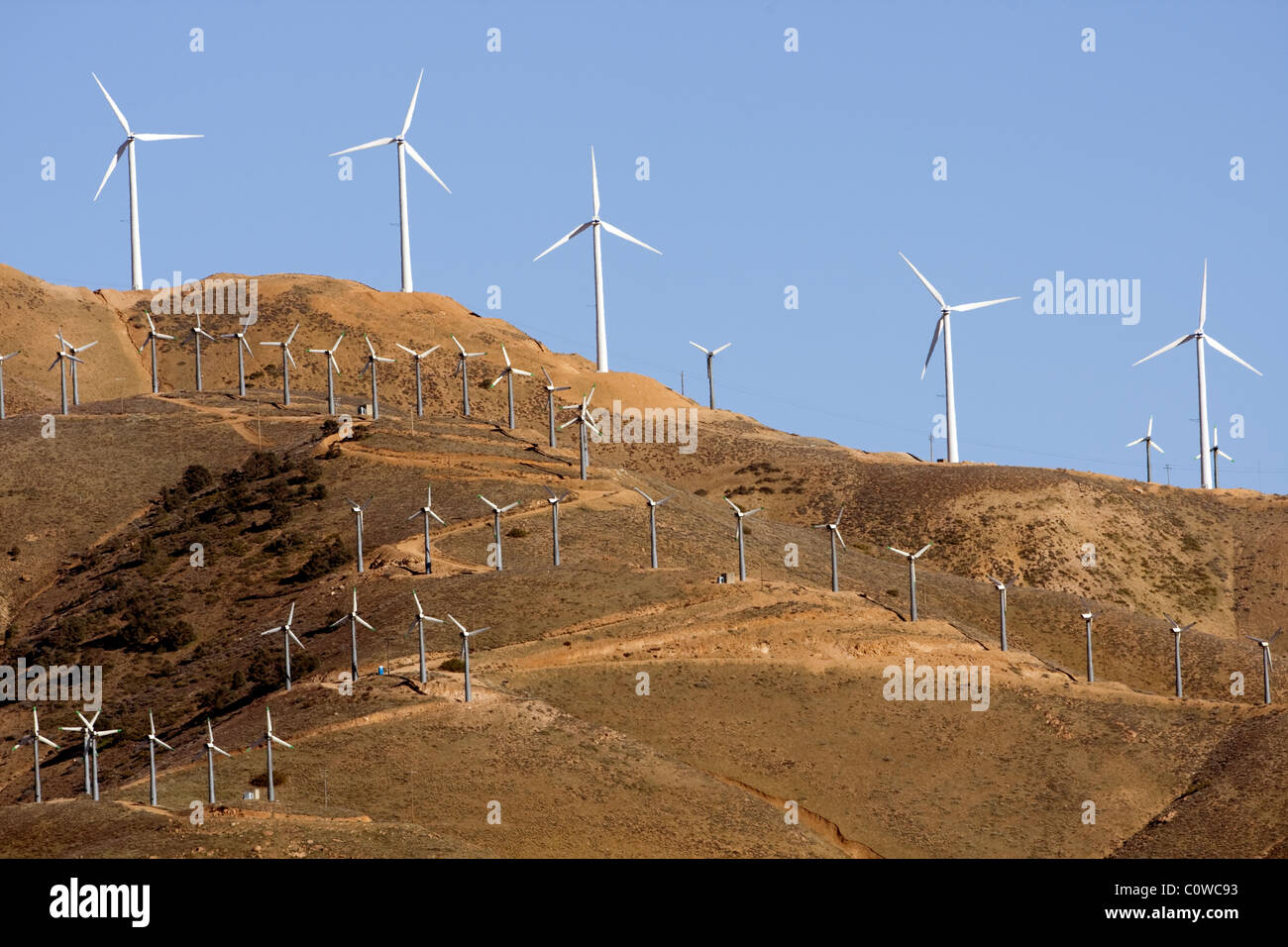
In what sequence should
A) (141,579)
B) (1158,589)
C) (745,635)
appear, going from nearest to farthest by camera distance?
(745,635), (141,579), (1158,589)

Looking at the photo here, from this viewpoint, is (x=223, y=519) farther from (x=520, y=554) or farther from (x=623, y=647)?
(x=623, y=647)

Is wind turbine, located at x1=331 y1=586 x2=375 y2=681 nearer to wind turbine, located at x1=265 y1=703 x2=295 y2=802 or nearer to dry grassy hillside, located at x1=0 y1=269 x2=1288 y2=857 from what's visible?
dry grassy hillside, located at x1=0 y1=269 x2=1288 y2=857

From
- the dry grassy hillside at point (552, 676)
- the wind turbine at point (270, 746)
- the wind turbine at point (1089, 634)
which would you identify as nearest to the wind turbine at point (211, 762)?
the dry grassy hillside at point (552, 676)

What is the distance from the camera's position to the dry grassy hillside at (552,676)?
345 ft

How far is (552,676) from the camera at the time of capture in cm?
12319

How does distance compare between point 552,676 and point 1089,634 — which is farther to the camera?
point 1089,634

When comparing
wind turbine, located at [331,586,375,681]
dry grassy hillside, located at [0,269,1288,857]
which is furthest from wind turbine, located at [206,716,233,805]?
wind turbine, located at [331,586,375,681]

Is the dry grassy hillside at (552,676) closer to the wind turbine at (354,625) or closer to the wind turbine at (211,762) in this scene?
the wind turbine at (211,762)

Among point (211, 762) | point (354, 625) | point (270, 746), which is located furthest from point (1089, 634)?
point (211, 762)

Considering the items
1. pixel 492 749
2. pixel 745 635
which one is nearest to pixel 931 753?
pixel 745 635

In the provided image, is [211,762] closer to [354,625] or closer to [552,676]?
[354,625]

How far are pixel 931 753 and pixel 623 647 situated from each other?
67.2ft

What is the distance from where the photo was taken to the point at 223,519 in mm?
172125

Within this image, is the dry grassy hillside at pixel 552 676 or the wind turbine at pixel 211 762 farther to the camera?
the dry grassy hillside at pixel 552 676
